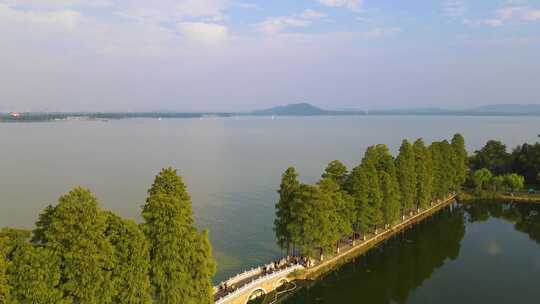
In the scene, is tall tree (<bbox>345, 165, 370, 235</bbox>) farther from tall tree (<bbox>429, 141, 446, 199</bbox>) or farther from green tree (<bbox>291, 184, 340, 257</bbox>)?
tall tree (<bbox>429, 141, 446, 199</bbox>)

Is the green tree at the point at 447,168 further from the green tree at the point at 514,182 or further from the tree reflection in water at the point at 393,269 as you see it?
the green tree at the point at 514,182

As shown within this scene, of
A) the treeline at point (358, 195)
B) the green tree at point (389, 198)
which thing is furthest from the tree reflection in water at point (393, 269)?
the green tree at point (389, 198)

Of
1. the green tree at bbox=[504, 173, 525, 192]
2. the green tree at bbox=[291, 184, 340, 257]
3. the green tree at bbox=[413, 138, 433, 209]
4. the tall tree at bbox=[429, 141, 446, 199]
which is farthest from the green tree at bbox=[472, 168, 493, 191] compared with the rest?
the green tree at bbox=[291, 184, 340, 257]

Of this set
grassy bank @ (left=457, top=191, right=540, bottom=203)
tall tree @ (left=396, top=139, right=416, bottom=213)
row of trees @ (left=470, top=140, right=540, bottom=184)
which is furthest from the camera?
row of trees @ (left=470, top=140, right=540, bottom=184)

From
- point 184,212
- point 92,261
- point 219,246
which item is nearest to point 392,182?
point 219,246

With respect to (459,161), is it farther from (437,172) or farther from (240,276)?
(240,276)
